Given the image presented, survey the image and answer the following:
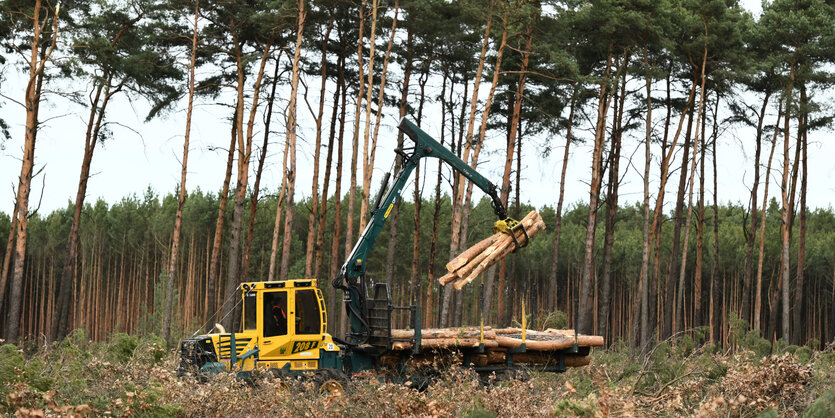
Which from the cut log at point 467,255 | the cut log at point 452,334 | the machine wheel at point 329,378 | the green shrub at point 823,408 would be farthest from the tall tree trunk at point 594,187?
the green shrub at point 823,408

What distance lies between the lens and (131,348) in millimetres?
16391

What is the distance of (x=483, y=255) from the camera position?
45.9 feet

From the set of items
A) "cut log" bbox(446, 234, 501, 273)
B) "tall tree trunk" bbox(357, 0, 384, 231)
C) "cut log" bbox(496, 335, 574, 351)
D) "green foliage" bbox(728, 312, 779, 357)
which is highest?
"tall tree trunk" bbox(357, 0, 384, 231)

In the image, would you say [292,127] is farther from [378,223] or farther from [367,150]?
[378,223]

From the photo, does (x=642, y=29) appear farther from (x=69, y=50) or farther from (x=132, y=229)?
(x=132, y=229)

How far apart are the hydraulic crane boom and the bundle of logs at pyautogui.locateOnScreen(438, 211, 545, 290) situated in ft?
0.74

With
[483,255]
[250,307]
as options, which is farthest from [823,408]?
[250,307]

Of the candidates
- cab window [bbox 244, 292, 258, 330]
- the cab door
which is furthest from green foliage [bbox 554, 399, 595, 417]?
cab window [bbox 244, 292, 258, 330]

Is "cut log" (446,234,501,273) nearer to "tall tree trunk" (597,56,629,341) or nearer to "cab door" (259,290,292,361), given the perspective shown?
"cab door" (259,290,292,361)

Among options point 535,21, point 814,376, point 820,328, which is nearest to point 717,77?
point 535,21

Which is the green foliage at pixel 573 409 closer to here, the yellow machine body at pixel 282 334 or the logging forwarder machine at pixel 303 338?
the logging forwarder machine at pixel 303 338

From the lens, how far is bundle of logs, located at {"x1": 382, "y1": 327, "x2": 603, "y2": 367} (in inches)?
509

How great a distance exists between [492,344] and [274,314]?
357cm

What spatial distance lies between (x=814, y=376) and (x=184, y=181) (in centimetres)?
1882
